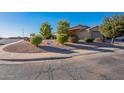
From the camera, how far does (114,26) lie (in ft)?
73.3

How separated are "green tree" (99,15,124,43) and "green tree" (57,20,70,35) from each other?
22.3 ft

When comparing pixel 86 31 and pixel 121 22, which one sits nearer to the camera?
pixel 121 22

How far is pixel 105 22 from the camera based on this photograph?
2364 cm

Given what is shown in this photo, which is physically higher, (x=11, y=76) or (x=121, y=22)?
(x=121, y=22)

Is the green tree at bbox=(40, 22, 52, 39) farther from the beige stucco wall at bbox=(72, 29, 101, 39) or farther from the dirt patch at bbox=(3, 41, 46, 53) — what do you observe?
the dirt patch at bbox=(3, 41, 46, 53)

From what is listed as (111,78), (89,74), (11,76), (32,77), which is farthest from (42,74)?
(111,78)

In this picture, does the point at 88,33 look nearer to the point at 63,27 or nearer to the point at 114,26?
the point at 63,27

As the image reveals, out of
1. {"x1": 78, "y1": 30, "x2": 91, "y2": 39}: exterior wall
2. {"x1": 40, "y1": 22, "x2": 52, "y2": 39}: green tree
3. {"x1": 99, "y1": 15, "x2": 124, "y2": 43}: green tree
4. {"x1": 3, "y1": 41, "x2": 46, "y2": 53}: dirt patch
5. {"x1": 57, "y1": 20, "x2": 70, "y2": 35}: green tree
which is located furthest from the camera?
{"x1": 40, "y1": 22, "x2": 52, "y2": 39}: green tree

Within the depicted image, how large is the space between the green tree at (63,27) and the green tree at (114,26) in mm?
6803

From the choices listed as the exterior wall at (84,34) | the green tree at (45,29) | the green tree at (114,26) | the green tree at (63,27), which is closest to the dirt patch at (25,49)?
the green tree at (63,27)

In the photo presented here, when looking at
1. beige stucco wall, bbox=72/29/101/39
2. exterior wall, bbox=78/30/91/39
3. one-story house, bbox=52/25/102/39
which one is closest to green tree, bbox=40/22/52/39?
one-story house, bbox=52/25/102/39

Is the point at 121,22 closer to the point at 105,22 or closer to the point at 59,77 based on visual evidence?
the point at 105,22

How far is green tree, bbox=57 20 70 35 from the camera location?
27.4 metres

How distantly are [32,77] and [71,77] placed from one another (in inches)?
61.0
